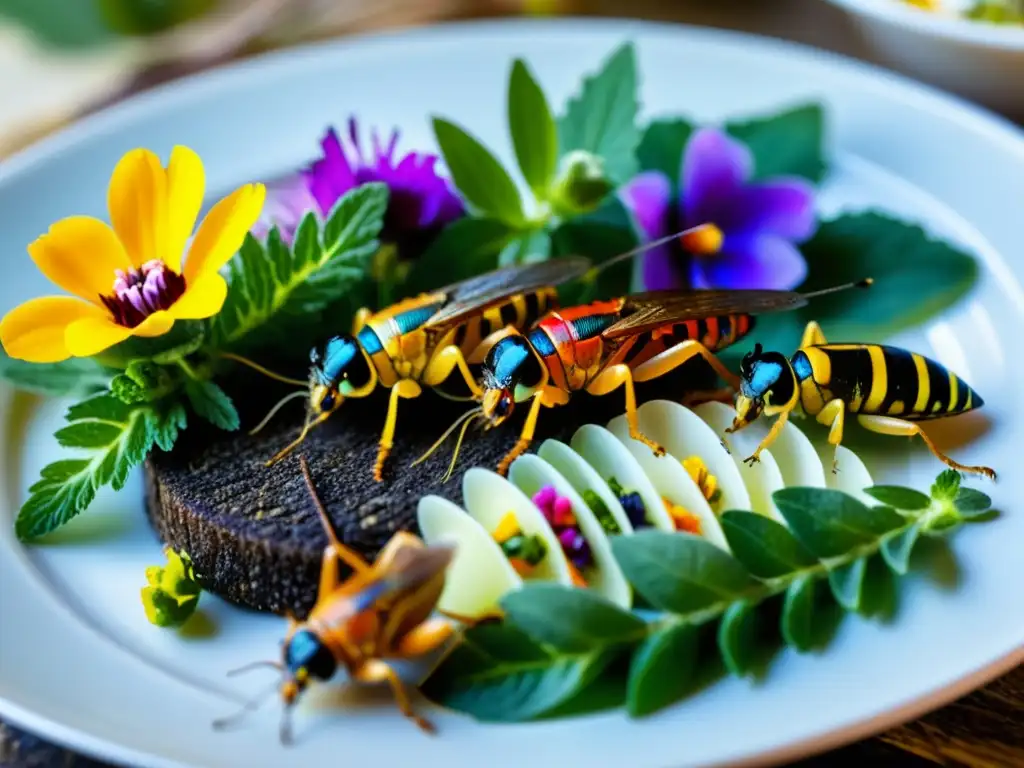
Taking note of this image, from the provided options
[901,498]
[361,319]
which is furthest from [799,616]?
[361,319]

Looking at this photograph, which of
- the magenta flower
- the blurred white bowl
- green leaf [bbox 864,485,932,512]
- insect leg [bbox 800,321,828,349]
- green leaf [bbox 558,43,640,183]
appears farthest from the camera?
the blurred white bowl

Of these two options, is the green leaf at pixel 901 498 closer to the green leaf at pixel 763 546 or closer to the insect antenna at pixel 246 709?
the green leaf at pixel 763 546

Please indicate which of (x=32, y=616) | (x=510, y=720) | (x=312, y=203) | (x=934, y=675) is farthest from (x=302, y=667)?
(x=312, y=203)

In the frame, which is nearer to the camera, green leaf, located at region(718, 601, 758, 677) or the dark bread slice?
green leaf, located at region(718, 601, 758, 677)

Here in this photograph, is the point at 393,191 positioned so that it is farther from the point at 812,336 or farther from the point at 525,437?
the point at 812,336

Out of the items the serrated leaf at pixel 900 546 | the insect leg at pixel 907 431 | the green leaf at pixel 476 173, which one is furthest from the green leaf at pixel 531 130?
the serrated leaf at pixel 900 546

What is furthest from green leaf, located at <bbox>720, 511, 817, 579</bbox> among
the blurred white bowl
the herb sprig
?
the blurred white bowl

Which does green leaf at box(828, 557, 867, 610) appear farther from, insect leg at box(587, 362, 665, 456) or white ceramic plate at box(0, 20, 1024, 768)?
insect leg at box(587, 362, 665, 456)
